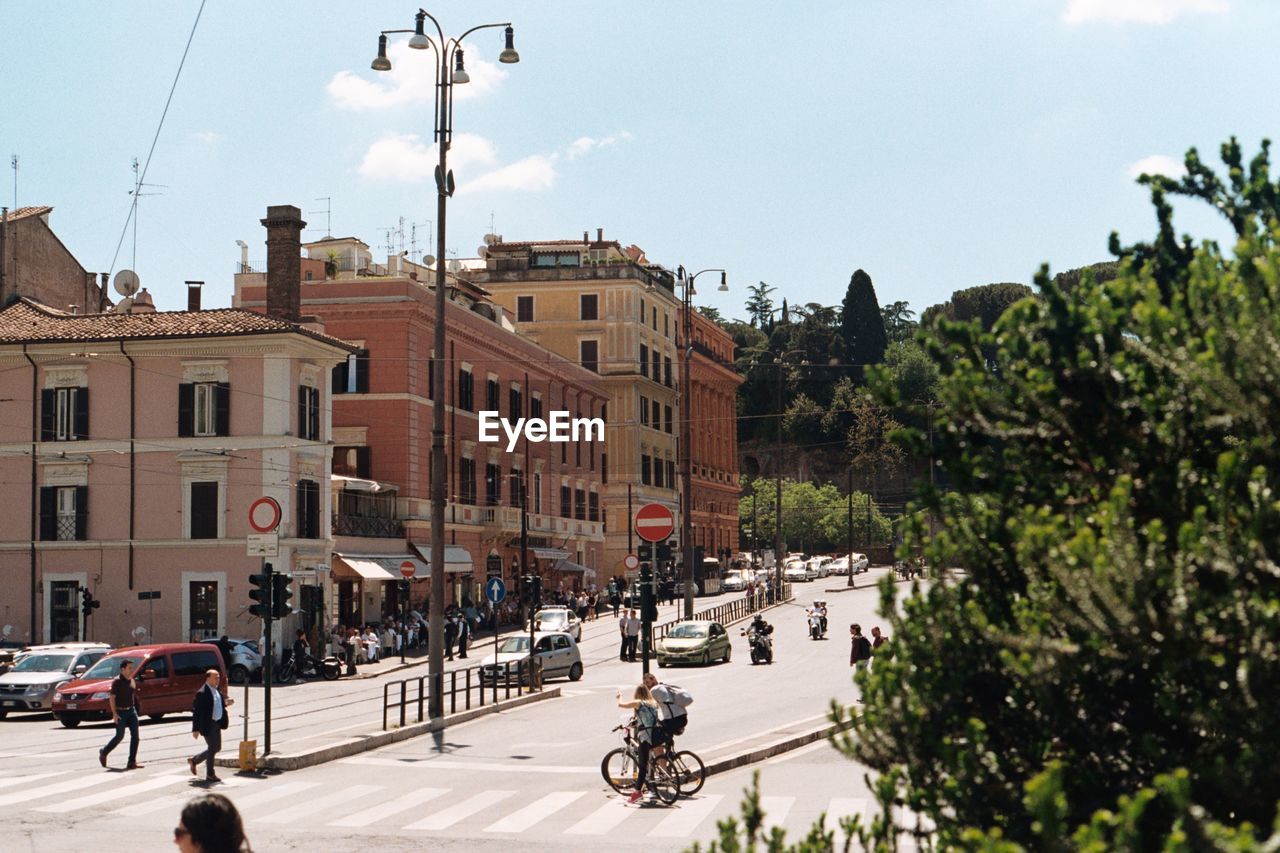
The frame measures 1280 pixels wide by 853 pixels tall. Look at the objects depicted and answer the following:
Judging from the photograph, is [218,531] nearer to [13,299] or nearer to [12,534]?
[12,534]

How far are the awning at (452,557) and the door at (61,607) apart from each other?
478 inches

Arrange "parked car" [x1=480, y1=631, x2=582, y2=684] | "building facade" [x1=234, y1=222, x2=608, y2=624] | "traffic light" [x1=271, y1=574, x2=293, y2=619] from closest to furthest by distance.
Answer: "traffic light" [x1=271, y1=574, x2=293, y2=619] → "parked car" [x1=480, y1=631, x2=582, y2=684] → "building facade" [x1=234, y1=222, x2=608, y2=624]

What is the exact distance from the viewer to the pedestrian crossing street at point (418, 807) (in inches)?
669

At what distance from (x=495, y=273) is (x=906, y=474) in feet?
214

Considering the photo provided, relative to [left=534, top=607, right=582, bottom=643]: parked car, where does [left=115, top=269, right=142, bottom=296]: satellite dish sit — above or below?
above

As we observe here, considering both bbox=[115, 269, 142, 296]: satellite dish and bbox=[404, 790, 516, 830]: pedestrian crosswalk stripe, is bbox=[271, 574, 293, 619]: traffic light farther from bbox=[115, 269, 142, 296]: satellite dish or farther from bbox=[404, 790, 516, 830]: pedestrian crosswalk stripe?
bbox=[115, 269, 142, 296]: satellite dish

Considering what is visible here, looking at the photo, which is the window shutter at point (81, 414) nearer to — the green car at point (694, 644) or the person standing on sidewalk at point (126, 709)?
the green car at point (694, 644)

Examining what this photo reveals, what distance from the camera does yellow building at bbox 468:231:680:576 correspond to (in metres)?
89.8

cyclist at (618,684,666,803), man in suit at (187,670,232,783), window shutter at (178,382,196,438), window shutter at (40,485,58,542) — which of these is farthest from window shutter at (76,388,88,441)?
cyclist at (618,684,666,803)

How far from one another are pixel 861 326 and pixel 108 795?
419 feet

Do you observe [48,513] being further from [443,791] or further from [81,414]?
[443,791]

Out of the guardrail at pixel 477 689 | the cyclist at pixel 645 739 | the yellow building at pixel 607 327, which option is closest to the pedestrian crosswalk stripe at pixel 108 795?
the cyclist at pixel 645 739

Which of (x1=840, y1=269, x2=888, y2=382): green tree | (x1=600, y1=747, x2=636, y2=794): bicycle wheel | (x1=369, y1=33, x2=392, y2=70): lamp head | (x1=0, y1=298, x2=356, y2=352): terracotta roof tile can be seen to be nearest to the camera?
(x1=600, y1=747, x2=636, y2=794): bicycle wheel

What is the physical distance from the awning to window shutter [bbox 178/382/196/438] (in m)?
10.6
